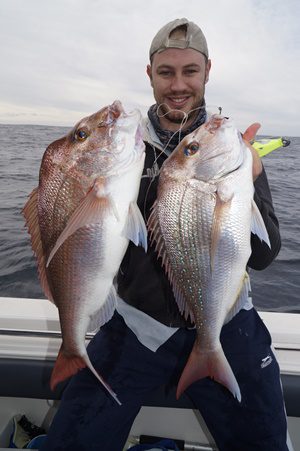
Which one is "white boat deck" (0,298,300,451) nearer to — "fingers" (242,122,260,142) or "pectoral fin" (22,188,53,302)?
"pectoral fin" (22,188,53,302)

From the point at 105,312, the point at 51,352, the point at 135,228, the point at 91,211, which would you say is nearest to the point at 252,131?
the point at 135,228

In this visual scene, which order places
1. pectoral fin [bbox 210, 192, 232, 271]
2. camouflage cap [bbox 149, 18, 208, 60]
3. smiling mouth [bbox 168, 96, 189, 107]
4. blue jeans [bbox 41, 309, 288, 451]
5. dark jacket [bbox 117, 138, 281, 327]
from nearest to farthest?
pectoral fin [bbox 210, 192, 232, 271]
blue jeans [bbox 41, 309, 288, 451]
dark jacket [bbox 117, 138, 281, 327]
camouflage cap [bbox 149, 18, 208, 60]
smiling mouth [bbox 168, 96, 189, 107]

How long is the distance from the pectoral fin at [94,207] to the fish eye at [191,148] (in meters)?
0.40

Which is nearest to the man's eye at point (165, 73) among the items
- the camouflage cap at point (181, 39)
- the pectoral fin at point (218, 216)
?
the camouflage cap at point (181, 39)

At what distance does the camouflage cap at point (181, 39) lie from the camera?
89.7 inches

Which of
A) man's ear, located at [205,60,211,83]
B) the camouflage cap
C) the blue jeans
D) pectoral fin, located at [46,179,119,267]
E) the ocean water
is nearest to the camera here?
pectoral fin, located at [46,179,119,267]

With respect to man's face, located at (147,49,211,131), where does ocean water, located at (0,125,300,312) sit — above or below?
below

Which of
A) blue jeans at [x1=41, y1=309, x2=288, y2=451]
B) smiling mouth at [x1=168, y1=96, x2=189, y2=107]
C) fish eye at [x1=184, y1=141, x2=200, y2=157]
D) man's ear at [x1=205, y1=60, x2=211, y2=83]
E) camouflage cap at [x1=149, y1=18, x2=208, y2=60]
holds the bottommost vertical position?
blue jeans at [x1=41, y1=309, x2=288, y2=451]

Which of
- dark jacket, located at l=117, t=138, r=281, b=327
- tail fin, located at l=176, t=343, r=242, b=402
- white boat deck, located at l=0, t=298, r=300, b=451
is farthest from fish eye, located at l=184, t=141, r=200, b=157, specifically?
white boat deck, located at l=0, t=298, r=300, b=451

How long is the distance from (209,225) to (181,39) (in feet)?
4.22

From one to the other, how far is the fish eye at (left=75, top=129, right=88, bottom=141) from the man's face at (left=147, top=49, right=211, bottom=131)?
0.84m

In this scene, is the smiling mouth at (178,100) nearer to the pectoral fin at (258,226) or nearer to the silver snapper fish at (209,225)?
the silver snapper fish at (209,225)

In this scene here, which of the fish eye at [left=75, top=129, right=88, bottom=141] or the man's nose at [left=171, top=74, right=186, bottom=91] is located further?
the man's nose at [left=171, top=74, right=186, bottom=91]

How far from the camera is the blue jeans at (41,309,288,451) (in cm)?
205
